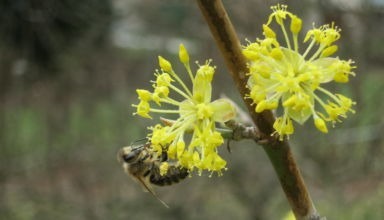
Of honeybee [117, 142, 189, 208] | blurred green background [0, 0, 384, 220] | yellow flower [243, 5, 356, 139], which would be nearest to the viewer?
yellow flower [243, 5, 356, 139]

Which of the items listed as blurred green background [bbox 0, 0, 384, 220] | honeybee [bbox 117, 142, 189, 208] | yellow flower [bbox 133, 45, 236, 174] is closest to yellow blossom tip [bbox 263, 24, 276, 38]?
yellow flower [bbox 133, 45, 236, 174]

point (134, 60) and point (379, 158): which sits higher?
point (134, 60)

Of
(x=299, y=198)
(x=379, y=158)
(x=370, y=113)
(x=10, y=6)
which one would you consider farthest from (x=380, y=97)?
(x=299, y=198)

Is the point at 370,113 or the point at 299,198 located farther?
the point at 370,113

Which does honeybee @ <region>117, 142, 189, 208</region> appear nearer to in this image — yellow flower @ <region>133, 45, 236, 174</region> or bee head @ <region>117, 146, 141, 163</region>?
bee head @ <region>117, 146, 141, 163</region>

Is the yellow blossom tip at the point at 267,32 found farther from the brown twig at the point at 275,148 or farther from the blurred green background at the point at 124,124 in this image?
the blurred green background at the point at 124,124

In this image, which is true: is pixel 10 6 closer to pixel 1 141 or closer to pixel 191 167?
pixel 1 141

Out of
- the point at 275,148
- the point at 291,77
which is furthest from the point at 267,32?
the point at 275,148
